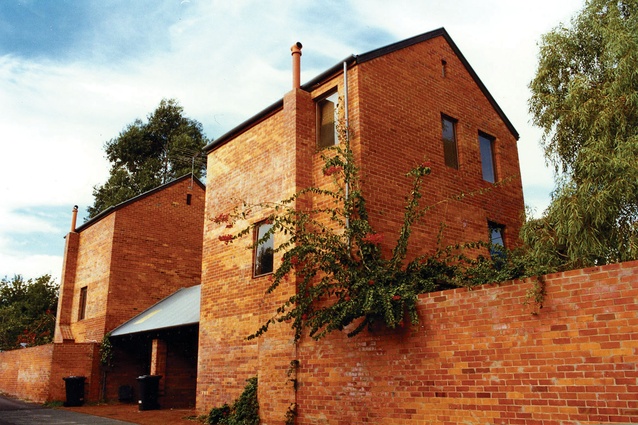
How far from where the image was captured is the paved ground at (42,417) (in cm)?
1270

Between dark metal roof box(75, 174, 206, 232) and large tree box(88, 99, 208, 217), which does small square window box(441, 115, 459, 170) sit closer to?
dark metal roof box(75, 174, 206, 232)

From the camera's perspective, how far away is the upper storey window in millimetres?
11523

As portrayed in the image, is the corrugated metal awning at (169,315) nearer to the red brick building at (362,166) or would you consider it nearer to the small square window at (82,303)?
the red brick building at (362,166)

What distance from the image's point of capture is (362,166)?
10.3m

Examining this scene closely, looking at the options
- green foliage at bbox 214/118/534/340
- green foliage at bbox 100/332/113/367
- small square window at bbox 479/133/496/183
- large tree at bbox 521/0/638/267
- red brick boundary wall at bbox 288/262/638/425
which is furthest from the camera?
green foliage at bbox 100/332/113/367

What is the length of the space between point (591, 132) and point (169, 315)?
12.8 meters

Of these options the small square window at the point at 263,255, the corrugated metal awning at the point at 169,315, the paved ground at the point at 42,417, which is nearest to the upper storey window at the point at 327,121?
the small square window at the point at 263,255

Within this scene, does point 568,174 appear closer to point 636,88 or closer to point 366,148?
point 636,88

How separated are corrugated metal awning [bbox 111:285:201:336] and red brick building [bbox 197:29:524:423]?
225 centimetres

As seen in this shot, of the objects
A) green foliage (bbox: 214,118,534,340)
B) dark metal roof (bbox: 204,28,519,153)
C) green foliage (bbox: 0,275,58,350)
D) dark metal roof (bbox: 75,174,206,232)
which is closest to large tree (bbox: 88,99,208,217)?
green foliage (bbox: 0,275,58,350)

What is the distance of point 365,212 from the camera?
962cm

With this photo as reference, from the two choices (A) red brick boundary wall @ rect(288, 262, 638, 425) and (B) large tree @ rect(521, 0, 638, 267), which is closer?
(A) red brick boundary wall @ rect(288, 262, 638, 425)

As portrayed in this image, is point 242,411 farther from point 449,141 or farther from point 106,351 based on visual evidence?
point 106,351

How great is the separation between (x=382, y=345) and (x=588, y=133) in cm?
611
